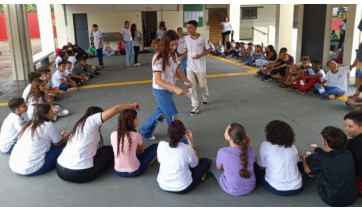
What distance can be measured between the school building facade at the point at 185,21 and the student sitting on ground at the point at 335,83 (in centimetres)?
221

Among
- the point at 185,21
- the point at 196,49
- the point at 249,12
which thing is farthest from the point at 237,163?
the point at 249,12

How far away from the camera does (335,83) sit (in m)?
6.69

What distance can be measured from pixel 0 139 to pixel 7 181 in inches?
33.3

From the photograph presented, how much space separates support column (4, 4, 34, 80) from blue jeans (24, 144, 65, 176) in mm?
6162

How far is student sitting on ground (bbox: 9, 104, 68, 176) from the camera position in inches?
139

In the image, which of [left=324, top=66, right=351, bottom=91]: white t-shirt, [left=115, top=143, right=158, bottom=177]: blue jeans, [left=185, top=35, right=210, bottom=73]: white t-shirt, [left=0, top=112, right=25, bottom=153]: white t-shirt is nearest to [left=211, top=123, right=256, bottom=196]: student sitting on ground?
[left=115, top=143, right=158, bottom=177]: blue jeans

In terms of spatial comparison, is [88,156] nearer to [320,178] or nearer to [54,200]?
[54,200]

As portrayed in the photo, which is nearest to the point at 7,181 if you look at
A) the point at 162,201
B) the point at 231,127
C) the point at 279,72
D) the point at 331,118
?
the point at 162,201

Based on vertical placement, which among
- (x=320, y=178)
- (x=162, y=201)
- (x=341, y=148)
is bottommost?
(x=162, y=201)

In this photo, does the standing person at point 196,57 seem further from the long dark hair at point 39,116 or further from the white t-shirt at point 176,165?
the long dark hair at point 39,116

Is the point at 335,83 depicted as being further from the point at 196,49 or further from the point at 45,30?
the point at 45,30

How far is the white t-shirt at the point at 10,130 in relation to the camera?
13.5 feet

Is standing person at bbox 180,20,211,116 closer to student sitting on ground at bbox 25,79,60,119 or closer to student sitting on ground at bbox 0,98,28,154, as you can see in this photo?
student sitting on ground at bbox 25,79,60,119

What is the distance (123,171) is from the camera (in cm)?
360
